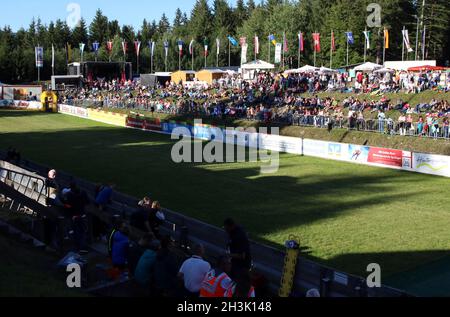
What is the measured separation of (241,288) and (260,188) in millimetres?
14762

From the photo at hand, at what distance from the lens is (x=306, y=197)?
2144 centimetres

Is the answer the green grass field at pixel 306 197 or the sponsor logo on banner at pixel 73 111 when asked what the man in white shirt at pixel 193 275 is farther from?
the sponsor logo on banner at pixel 73 111

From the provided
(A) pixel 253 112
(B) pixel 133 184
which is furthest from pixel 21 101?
(B) pixel 133 184

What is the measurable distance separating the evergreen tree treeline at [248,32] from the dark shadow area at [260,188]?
5228cm

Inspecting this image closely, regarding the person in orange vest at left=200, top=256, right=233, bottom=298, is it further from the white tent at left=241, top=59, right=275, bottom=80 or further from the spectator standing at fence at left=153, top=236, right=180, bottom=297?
the white tent at left=241, top=59, right=275, bottom=80

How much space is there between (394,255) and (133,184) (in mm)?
12947

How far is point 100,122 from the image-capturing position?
173 feet

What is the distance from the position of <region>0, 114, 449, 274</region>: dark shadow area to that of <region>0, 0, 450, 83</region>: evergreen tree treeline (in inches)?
2058

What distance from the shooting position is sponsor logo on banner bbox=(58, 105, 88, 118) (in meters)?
56.4

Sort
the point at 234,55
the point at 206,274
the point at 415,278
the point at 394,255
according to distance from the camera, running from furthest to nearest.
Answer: the point at 234,55
the point at 394,255
the point at 415,278
the point at 206,274

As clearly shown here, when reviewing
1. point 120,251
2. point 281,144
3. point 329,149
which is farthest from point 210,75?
point 120,251

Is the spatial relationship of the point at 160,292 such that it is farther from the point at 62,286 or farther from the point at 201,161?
the point at 201,161

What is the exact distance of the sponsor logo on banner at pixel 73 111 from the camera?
5638cm

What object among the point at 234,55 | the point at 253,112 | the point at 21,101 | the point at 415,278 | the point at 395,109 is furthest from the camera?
the point at 234,55
